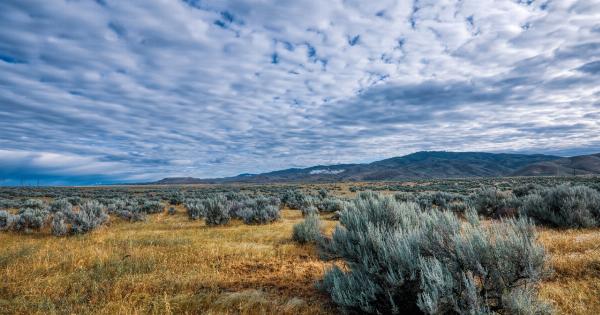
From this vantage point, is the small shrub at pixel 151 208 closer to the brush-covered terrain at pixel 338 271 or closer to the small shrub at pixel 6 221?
the small shrub at pixel 6 221

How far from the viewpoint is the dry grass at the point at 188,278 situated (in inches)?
188

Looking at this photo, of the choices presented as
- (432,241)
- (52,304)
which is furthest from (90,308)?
(432,241)

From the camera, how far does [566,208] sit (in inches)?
440

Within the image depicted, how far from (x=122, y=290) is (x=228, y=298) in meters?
1.90

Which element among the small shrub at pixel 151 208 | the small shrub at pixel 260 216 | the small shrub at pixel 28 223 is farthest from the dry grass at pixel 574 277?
the small shrub at pixel 151 208

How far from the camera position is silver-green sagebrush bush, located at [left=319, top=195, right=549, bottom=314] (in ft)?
11.8

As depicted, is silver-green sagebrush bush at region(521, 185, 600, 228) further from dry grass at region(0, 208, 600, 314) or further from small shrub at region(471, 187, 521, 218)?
dry grass at region(0, 208, 600, 314)

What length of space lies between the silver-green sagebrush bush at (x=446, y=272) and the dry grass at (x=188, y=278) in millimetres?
733

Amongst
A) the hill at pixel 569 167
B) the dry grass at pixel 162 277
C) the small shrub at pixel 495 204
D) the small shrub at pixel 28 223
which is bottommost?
the hill at pixel 569 167

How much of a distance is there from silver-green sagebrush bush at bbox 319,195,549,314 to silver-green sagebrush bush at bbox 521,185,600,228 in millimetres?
8131

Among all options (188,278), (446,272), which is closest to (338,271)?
(446,272)

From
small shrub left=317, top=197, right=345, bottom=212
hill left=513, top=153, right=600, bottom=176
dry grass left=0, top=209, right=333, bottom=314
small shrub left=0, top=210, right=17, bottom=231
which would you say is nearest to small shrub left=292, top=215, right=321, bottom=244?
dry grass left=0, top=209, right=333, bottom=314

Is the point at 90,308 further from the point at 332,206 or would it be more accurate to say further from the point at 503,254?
the point at 332,206

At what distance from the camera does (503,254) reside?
149 inches
